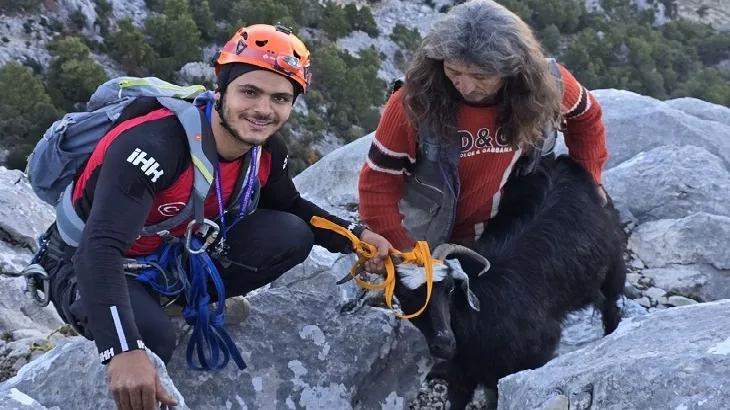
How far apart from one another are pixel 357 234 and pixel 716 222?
2.96m

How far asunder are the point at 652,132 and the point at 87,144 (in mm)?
5511

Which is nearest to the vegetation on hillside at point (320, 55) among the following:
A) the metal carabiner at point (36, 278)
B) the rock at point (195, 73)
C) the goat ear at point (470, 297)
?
the rock at point (195, 73)

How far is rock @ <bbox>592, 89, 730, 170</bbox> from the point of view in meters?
6.71

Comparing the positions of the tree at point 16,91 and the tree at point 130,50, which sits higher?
the tree at point 16,91

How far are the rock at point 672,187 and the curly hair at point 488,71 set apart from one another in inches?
92.1

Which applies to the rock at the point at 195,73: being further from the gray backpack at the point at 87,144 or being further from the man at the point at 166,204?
the gray backpack at the point at 87,144

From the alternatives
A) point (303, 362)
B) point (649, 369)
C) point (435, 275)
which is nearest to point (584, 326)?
point (435, 275)

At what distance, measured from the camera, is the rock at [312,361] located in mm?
3000

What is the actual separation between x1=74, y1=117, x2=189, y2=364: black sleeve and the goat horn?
1.31 meters

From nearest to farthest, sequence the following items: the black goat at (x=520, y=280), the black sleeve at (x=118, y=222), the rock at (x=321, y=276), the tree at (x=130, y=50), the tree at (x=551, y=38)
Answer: the black sleeve at (x=118, y=222)
the black goat at (x=520, y=280)
the rock at (x=321, y=276)
the tree at (x=130, y=50)
the tree at (x=551, y=38)

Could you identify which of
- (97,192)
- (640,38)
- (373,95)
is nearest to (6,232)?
(97,192)

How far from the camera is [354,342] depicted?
10.9 feet

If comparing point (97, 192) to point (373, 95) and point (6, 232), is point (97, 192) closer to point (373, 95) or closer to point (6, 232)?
point (6, 232)

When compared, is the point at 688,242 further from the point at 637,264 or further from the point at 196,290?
the point at 196,290
